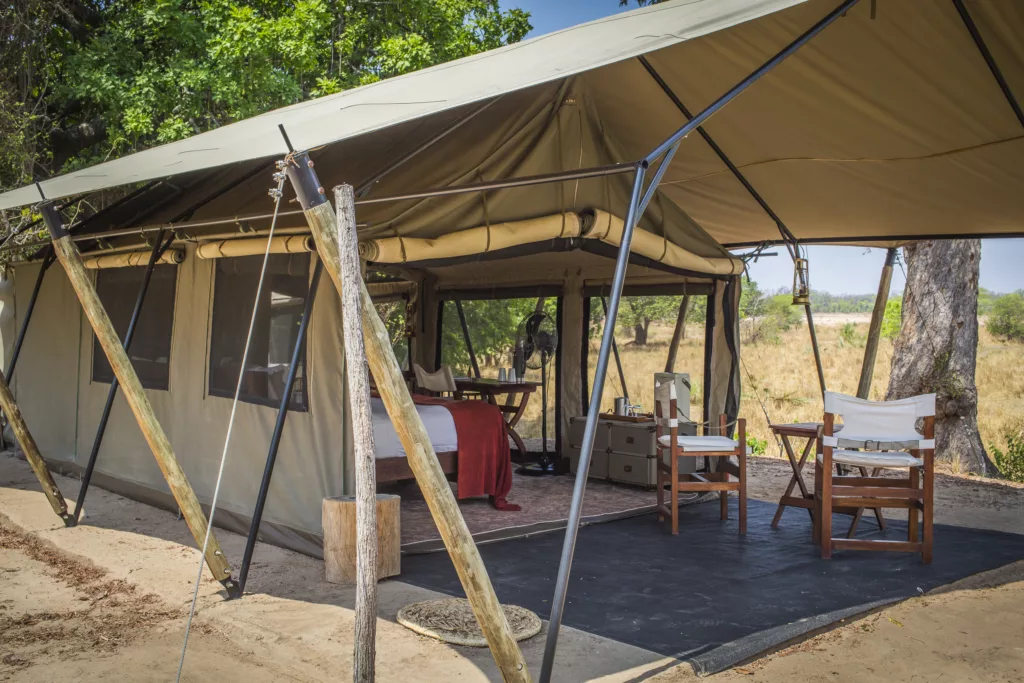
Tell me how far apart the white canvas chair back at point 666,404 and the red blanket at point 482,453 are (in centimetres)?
103

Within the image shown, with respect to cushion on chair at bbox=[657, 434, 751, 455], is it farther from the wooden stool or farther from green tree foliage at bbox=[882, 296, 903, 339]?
green tree foliage at bbox=[882, 296, 903, 339]

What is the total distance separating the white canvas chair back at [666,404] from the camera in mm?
5375

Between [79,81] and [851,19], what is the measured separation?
9778 millimetres

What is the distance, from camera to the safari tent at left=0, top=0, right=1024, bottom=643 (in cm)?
361

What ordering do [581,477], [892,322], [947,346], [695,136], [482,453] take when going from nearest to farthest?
1. [581,477]
2. [695,136]
3. [482,453]
4. [947,346]
5. [892,322]

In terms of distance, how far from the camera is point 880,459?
467cm

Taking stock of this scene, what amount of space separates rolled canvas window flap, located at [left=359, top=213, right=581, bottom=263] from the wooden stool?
47.7 inches

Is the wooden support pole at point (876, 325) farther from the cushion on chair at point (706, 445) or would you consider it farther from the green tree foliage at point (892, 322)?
the green tree foliage at point (892, 322)

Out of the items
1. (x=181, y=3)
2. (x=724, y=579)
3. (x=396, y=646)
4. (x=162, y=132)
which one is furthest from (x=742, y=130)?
(x=181, y=3)

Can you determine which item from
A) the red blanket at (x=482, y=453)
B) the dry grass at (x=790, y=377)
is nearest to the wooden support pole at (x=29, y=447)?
the red blanket at (x=482, y=453)

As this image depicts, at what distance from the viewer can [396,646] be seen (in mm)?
3385

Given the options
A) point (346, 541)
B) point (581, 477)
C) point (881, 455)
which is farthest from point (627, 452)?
point (581, 477)

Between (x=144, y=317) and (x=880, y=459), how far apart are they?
16.4ft

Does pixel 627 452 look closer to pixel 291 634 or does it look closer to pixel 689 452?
pixel 689 452
